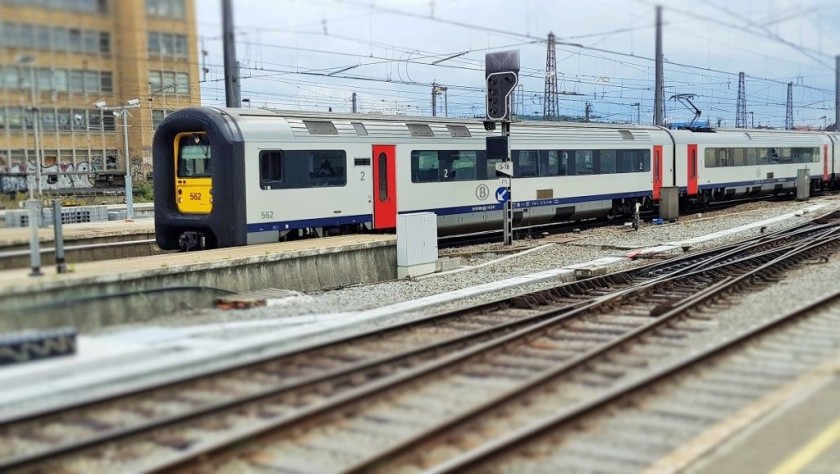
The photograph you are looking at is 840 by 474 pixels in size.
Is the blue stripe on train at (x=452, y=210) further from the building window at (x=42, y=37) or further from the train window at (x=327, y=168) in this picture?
the building window at (x=42, y=37)

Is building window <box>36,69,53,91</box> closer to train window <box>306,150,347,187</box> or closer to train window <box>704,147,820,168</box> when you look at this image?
train window <box>306,150,347,187</box>

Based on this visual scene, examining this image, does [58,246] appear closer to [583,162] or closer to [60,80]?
[60,80]

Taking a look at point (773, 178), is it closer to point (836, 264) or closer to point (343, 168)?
point (836, 264)

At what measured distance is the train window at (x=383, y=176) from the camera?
63.3ft

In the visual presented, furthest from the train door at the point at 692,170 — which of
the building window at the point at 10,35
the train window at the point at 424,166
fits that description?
the building window at the point at 10,35

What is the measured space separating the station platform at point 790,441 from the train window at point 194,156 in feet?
41.2

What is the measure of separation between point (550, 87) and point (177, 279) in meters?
26.0

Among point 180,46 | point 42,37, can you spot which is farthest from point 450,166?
point 42,37

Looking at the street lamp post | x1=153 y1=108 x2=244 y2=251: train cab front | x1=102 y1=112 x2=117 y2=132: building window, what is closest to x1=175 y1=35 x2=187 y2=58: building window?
the street lamp post

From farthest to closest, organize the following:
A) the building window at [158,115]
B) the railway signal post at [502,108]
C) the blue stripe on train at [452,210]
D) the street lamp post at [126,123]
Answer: the railway signal post at [502,108] → the building window at [158,115] → the blue stripe on train at [452,210] → the street lamp post at [126,123]

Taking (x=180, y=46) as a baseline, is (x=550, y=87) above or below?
above

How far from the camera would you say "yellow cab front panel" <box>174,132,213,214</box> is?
17000 millimetres

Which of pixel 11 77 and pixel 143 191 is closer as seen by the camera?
pixel 11 77

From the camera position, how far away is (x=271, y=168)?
16.9 m
